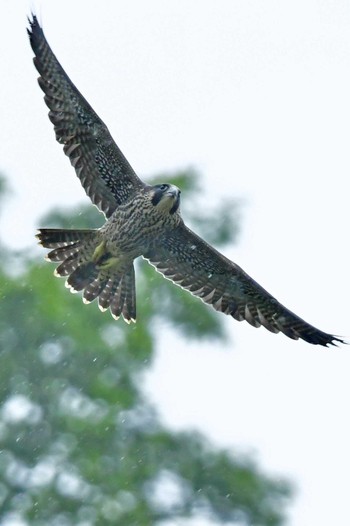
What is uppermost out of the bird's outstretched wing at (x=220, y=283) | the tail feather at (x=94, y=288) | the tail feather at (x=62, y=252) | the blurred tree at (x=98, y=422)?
the blurred tree at (x=98, y=422)

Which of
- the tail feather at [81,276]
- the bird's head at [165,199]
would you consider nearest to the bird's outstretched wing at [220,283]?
the bird's head at [165,199]

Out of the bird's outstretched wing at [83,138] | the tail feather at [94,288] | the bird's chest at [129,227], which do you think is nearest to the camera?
the bird's outstretched wing at [83,138]

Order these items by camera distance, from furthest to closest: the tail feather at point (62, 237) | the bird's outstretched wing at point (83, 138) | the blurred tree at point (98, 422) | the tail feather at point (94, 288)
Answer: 1. the blurred tree at point (98, 422)
2. the tail feather at point (94, 288)
3. the tail feather at point (62, 237)
4. the bird's outstretched wing at point (83, 138)

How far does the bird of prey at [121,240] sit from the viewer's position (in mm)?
14195

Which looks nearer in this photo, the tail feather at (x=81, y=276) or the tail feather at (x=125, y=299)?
the tail feather at (x=81, y=276)

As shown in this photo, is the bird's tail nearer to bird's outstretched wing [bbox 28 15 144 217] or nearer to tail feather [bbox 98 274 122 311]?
tail feather [bbox 98 274 122 311]

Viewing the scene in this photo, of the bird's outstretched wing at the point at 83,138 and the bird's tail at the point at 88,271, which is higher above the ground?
the bird's outstretched wing at the point at 83,138

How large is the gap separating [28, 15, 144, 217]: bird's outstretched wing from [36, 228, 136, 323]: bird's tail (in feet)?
1.12

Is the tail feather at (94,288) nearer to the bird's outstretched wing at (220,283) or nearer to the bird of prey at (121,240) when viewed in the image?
the bird of prey at (121,240)

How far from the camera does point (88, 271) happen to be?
590 inches

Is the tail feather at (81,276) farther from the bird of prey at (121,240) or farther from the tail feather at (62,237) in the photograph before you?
the tail feather at (62,237)

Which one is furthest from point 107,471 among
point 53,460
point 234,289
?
point 234,289

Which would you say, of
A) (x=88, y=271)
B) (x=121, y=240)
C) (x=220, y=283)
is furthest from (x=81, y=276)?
(x=220, y=283)

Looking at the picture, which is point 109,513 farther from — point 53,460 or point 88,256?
point 88,256
